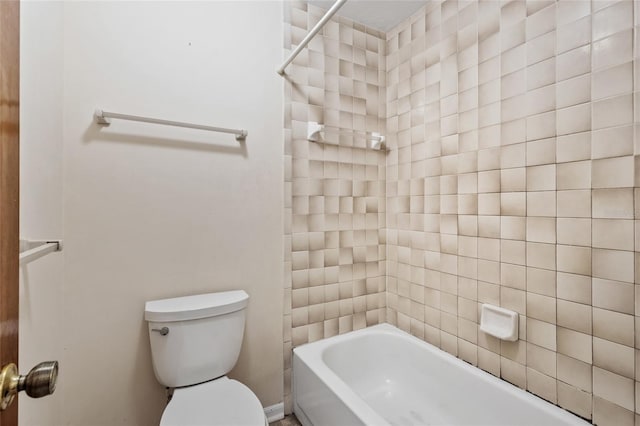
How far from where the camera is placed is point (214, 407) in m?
1.22

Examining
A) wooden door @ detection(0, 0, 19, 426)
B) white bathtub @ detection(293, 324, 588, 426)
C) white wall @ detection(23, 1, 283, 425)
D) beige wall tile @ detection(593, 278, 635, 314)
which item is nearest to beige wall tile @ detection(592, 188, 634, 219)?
beige wall tile @ detection(593, 278, 635, 314)

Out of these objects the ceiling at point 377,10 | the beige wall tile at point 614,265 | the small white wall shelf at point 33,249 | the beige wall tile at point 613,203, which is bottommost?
the beige wall tile at point 614,265

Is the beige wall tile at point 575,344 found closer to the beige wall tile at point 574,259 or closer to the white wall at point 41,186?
the beige wall tile at point 574,259

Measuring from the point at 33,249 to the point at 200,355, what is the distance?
78cm

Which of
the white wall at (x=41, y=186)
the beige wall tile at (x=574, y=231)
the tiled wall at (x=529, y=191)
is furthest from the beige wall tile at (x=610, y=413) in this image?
the white wall at (x=41, y=186)

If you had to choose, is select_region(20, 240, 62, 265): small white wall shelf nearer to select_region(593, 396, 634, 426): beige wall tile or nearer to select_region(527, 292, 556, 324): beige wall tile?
select_region(527, 292, 556, 324): beige wall tile

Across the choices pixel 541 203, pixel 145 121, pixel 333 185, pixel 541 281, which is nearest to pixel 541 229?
pixel 541 203

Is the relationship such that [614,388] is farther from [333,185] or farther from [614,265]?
[333,185]

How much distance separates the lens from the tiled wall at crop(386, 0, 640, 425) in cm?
107

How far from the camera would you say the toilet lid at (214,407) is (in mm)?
1146

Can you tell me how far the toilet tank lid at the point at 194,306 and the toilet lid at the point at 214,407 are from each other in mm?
309

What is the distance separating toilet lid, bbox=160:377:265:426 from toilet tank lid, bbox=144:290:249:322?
31 cm

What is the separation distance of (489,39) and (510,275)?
3.63 ft

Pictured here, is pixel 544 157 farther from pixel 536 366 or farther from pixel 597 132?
pixel 536 366
